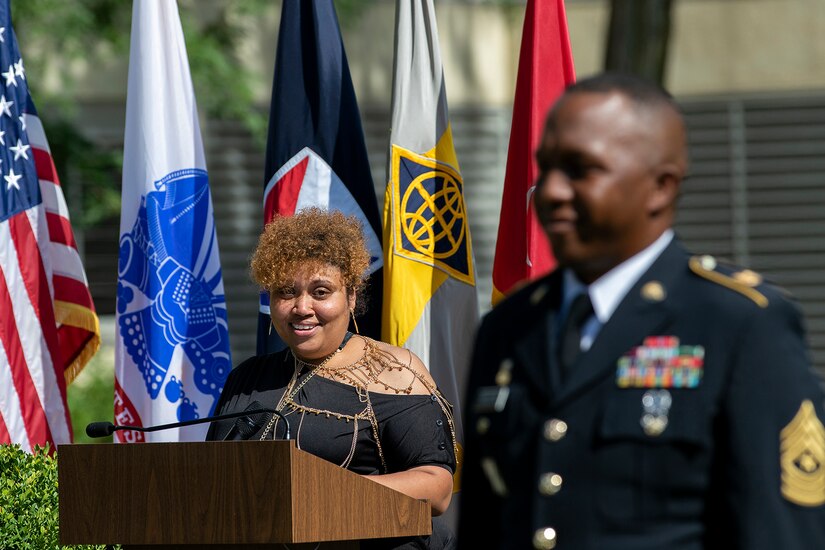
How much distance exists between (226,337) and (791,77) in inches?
348

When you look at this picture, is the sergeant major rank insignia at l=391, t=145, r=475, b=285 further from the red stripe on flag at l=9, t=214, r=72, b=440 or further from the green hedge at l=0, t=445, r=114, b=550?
the green hedge at l=0, t=445, r=114, b=550

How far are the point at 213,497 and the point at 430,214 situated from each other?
2.74 metres

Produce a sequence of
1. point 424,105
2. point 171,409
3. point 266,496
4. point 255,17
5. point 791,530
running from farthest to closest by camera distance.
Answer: point 255,17 → point 424,105 → point 171,409 → point 266,496 → point 791,530

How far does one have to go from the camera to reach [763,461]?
6.14 feet

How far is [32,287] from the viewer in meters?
5.90

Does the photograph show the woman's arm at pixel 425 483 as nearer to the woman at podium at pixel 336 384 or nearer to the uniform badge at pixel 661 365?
the woman at podium at pixel 336 384

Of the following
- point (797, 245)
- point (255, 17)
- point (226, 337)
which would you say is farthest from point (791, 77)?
point (226, 337)

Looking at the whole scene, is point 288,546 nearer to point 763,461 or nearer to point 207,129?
point 763,461

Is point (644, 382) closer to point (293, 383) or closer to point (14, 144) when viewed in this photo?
point (293, 383)

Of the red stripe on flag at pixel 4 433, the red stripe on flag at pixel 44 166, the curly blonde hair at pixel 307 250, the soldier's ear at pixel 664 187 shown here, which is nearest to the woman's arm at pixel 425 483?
the curly blonde hair at pixel 307 250

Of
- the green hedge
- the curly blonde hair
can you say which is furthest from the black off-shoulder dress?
the green hedge

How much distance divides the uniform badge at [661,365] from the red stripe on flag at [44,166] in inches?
186

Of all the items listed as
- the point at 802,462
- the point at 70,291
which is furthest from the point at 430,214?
the point at 802,462

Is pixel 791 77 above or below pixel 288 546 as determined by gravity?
above
